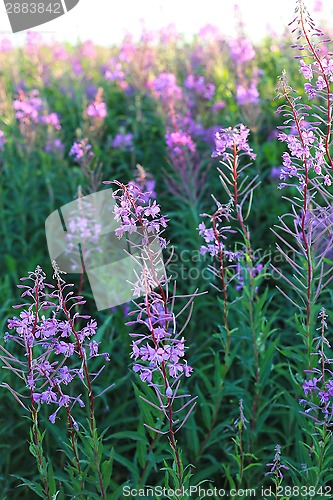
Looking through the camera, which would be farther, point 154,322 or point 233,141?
point 233,141

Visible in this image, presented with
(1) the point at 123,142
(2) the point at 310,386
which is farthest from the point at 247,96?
(2) the point at 310,386

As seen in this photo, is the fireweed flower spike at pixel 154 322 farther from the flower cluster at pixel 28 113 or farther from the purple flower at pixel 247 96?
the flower cluster at pixel 28 113

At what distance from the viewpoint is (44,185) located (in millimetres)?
5809

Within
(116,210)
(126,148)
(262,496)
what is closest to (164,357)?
(116,210)

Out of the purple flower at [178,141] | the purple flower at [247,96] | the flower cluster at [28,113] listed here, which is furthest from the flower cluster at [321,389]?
the flower cluster at [28,113]

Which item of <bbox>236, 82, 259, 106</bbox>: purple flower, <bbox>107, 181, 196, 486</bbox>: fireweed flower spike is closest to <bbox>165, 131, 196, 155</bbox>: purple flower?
<bbox>236, 82, 259, 106</bbox>: purple flower

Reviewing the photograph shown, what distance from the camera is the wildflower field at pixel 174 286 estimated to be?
227 centimetres

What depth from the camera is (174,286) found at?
216 centimetres

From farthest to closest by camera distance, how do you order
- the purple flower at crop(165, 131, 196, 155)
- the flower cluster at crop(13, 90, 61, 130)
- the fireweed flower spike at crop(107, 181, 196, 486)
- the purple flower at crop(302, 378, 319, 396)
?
the flower cluster at crop(13, 90, 61, 130)
the purple flower at crop(165, 131, 196, 155)
the purple flower at crop(302, 378, 319, 396)
the fireweed flower spike at crop(107, 181, 196, 486)

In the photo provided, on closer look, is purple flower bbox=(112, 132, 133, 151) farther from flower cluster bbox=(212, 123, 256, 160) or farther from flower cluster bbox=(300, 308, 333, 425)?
flower cluster bbox=(300, 308, 333, 425)

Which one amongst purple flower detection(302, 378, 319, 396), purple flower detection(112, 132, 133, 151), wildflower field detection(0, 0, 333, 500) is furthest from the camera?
purple flower detection(112, 132, 133, 151)

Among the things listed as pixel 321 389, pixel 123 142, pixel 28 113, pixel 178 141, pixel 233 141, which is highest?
pixel 233 141

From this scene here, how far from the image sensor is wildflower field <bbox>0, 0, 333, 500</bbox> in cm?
227

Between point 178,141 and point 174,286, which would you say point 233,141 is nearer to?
point 174,286
